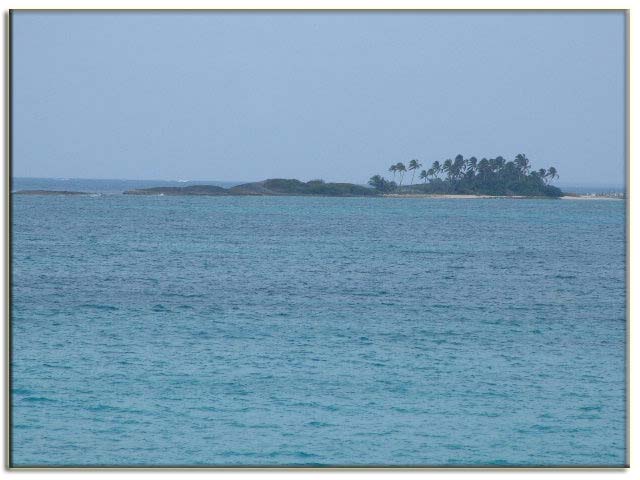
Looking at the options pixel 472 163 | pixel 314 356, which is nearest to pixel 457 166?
pixel 472 163

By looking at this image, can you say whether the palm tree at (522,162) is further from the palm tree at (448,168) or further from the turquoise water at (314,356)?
the turquoise water at (314,356)

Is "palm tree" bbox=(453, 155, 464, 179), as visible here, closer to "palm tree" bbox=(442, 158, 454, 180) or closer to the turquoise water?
"palm tree" bbox=(442, 158, 454, 180)

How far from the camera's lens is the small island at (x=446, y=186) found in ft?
268

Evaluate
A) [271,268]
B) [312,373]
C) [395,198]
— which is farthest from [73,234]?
[395,198]

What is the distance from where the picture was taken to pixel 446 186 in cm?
8712

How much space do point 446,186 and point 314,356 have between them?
2912 inches

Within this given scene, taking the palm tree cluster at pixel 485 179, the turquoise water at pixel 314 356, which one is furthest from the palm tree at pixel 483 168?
the turquoise water at pixel 314 356

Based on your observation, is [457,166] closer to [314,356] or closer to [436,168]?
[436,168]

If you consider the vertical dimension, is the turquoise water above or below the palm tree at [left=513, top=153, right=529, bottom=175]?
below

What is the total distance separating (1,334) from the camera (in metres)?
5.80

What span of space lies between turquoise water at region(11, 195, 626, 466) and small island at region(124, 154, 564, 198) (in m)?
46.6

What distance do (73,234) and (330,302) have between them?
72.9ft

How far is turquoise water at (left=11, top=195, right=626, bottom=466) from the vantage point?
9844mm

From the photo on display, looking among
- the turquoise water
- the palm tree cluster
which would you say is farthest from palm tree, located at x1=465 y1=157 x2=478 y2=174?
the turquoise water
